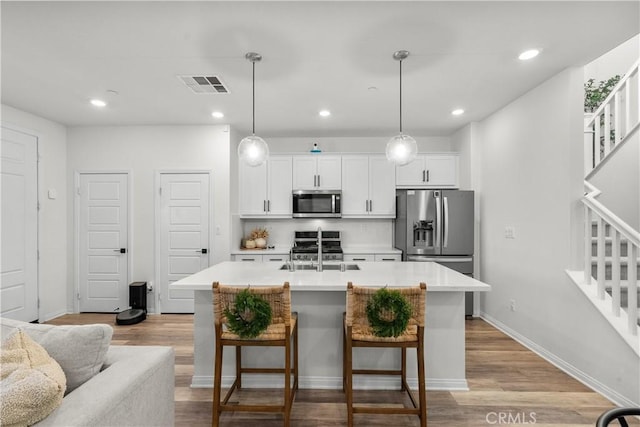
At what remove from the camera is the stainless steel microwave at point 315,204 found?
15.9 ft

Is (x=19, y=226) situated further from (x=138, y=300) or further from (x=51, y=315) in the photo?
(x=138, y=300)

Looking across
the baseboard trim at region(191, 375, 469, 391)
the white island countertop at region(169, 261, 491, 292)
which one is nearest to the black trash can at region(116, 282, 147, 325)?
the white island countertop at region(169, 261, 491, 292)

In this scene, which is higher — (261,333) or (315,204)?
(315,204)

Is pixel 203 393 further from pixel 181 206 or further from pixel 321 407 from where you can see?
pixel 181 206

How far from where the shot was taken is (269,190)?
16.2 ft

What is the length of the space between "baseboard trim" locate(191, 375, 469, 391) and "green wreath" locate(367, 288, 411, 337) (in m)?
0.84

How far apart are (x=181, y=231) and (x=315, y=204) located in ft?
6.28

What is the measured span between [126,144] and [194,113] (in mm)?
1297

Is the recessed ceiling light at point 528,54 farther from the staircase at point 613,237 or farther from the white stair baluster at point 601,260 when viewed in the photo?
the white stair baluster at point 601,260

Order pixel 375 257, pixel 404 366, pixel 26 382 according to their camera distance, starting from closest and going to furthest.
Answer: pixel 26 382 < pixel 404 366 < pixel 375 257

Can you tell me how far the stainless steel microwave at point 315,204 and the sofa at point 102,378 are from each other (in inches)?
133

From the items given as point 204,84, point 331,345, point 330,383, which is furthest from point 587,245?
point 204,84

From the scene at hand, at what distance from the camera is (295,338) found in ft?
8.13

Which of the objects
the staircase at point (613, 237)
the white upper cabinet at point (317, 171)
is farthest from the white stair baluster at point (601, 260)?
the white upper cabinet at point (317, 171)
